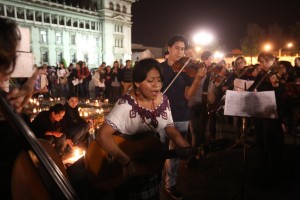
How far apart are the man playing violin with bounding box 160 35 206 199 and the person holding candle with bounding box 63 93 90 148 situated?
3149mm

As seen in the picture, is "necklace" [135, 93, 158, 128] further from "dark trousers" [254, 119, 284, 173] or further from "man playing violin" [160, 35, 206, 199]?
"dark trousers" [254, 119, 284, 173]

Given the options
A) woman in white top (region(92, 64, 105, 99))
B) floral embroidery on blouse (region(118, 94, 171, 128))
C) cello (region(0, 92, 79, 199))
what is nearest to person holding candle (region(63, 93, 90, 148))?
floral embroidery on blouse (region(118, 94, 171, 128))

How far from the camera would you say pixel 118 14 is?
242ft

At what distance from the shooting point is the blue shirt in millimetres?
4316

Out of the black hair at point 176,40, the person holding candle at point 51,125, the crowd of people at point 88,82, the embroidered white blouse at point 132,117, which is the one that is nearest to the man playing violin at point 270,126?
the black hair at point 176,40

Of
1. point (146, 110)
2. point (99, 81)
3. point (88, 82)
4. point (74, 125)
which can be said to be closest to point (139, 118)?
point (146, 110)

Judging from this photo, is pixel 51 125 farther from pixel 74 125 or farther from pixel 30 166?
pixel 30 166

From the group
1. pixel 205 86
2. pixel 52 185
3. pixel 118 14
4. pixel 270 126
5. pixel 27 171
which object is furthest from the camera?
pixel 118 14

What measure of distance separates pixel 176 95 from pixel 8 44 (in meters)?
3.18

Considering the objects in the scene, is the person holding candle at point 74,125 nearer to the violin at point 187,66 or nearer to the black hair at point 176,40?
the violin at point 187,66

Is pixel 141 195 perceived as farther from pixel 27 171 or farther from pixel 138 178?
pixel 27 171

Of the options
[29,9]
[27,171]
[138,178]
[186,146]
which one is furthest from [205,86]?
[29,9]

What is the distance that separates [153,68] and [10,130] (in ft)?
5.30

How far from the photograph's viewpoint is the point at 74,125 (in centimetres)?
696
